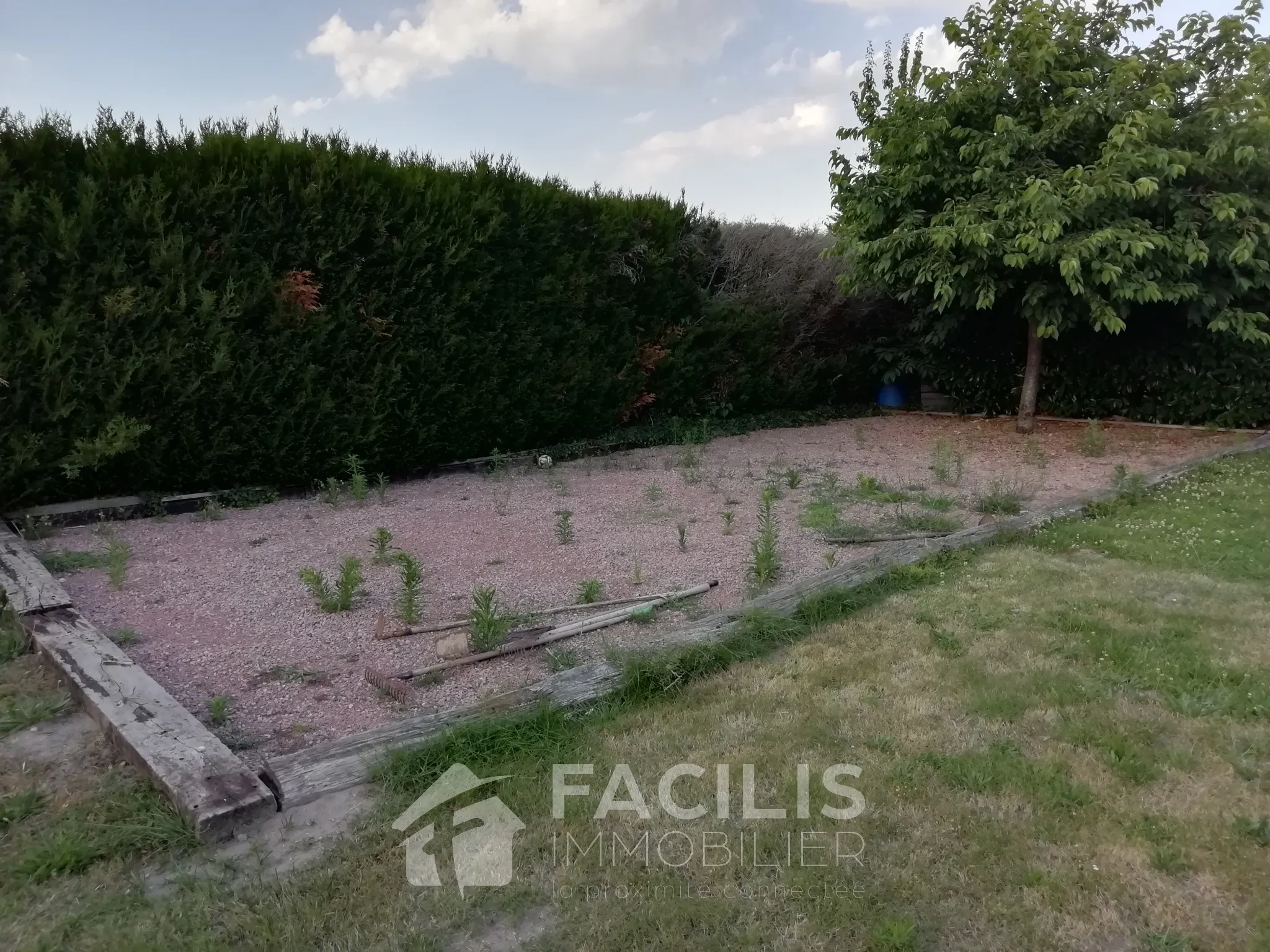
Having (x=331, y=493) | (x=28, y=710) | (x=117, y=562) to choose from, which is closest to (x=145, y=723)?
(x=28, y=710)

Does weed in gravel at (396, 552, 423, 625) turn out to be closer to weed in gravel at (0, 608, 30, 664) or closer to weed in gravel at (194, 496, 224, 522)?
weed in gravel at (0, 608, 30, 664)

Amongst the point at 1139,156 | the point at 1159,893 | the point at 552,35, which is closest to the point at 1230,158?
the point at 1139,156

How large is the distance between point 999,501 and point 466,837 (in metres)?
4.83

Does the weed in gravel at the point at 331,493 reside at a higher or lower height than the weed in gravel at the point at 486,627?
higher

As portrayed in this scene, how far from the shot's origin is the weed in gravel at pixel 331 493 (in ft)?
20.7

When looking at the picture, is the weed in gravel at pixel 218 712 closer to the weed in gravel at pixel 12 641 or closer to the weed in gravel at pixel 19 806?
the weed in gravel at pixel 19 806

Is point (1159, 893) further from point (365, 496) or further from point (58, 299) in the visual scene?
point (58, 299)

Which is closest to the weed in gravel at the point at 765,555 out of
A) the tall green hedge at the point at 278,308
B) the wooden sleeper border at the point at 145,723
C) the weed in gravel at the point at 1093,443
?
the wooden sleeper border at the point at 145,723

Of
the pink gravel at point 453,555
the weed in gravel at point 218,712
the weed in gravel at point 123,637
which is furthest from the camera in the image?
the weed in gravel at point 123,637

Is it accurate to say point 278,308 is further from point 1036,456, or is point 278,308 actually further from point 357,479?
point 1036,456

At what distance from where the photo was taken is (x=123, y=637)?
11.7 feet

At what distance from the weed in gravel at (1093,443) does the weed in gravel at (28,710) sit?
Answer: 855 centimetres

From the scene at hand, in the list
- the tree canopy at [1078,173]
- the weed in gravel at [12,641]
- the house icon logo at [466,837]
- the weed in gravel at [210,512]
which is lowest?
the house icon logo at [466,837]

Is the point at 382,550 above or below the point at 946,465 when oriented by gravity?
below
